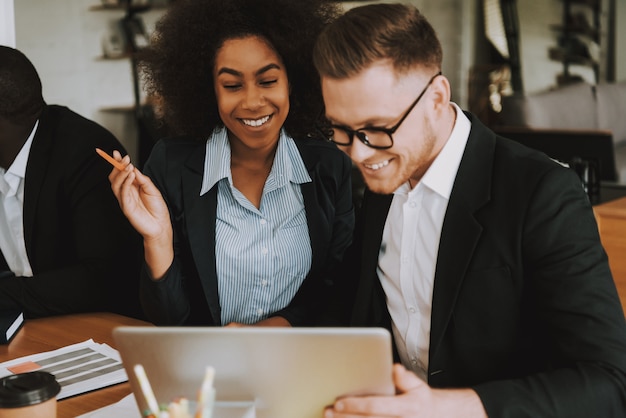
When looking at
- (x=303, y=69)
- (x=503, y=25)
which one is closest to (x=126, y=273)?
(x=303, y=69)

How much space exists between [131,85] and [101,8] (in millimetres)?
703

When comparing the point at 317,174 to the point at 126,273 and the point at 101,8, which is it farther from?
the point at 101,8

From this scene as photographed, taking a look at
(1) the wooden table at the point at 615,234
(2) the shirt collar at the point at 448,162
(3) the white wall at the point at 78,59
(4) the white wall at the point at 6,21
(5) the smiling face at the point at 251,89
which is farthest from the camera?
(3) the white wall at the point at 78,59

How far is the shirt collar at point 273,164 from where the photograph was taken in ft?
6.40

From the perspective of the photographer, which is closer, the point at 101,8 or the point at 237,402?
the point at 237,402

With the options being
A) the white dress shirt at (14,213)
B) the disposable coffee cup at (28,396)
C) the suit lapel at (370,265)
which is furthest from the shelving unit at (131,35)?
the disposable coffee cup at (28,396)

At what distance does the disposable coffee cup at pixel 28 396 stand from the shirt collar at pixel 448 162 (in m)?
0.75

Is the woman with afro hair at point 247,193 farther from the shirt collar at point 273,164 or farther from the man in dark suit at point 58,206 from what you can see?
the man in dark suit at point 58,206

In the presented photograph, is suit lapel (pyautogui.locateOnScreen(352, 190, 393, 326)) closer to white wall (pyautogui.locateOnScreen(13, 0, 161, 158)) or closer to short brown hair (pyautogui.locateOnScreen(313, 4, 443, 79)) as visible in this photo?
short brown hair (pyautogui.locateOnScreen(313, 4, 443, 79))

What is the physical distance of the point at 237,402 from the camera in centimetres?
116

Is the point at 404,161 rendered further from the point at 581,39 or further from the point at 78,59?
the point at 581,39

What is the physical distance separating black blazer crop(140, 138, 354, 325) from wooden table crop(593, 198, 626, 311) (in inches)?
65.2

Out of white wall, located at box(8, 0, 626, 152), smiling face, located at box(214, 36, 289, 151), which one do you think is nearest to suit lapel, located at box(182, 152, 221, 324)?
smiling face, located at box(214, 36, 289, 151)

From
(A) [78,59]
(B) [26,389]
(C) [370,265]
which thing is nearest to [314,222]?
(C) [370,265]
